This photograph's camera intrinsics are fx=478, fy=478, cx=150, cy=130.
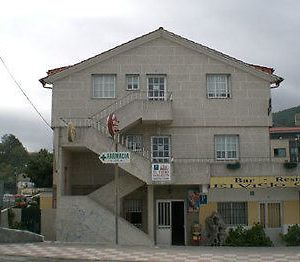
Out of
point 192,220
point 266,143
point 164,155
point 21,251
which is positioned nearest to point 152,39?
point 164,155

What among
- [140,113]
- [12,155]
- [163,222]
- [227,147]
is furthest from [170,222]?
[12,155]

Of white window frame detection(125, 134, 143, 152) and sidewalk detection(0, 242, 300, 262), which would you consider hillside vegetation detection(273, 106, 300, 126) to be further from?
sidewalk detection(0, 242, 300, 262)

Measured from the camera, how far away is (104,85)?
25562 mm

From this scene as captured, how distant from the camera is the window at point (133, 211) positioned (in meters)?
24.9

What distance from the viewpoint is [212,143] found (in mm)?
25266

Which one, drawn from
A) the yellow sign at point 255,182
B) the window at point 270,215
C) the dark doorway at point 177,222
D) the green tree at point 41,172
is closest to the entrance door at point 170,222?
the dark doorway at point 177,222

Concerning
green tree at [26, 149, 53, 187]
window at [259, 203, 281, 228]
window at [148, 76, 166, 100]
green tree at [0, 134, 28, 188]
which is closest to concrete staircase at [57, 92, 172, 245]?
window at [148, 76, 166, 100]

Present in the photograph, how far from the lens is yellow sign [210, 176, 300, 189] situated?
22328 mm

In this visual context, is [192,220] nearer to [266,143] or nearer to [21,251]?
[266,143]

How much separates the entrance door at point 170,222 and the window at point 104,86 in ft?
20.7

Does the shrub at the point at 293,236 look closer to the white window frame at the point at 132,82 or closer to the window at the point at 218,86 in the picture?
the window at the point at 218,86

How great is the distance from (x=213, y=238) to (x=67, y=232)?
6914mm

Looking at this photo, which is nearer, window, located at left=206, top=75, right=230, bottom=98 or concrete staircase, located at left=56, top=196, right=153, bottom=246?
concrete staircase, located at left=56, top=196, right=153, bottom=246

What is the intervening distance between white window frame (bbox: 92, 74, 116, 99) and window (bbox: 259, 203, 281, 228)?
9685 mm
